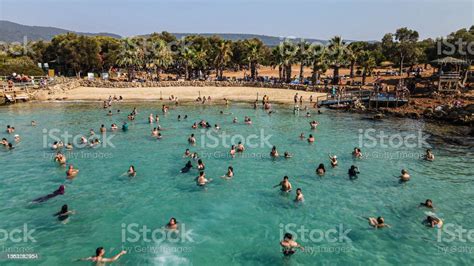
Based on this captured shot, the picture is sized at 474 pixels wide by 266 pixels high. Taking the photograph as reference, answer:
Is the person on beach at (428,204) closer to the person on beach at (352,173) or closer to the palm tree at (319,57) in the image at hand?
the person on beach at (352,173)

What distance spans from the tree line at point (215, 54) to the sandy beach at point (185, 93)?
7.71 m

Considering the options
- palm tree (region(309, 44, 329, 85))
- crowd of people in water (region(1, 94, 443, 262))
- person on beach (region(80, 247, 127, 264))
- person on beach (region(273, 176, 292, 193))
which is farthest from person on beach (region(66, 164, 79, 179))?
palm tree (region(309, 44, 329, 85))

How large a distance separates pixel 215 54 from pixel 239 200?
62.2m

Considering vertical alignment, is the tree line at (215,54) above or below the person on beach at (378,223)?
above

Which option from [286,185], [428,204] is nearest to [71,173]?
[286,185]

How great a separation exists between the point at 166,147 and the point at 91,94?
3700 cm

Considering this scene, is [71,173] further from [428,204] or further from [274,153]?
[428,204]

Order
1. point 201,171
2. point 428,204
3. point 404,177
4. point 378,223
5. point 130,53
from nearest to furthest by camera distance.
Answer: point 378,223, point 428,204, point 404,177, point 201,171, point 130,53

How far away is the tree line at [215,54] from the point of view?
208ft

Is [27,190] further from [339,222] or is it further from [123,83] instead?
[123,83]

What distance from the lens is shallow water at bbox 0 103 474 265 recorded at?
51.6ft

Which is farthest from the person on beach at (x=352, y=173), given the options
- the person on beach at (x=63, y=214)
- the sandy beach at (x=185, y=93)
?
the sandy beach at (x=185, y=93)

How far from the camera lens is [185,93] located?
63688 millimetres

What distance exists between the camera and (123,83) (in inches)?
2729
